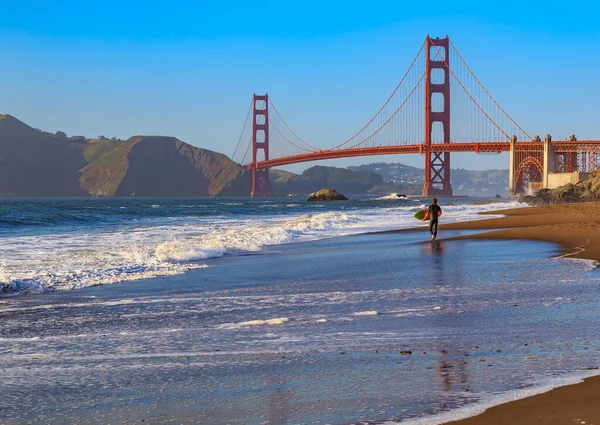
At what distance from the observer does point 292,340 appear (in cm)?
579

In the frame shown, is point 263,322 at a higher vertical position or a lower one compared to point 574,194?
lower

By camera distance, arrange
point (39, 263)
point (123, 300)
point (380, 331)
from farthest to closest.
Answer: point (39, 263) < point (123, 300) < point (380, 331)

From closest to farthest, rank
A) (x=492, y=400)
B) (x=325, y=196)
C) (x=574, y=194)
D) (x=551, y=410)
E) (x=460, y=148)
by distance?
1. (x=551, y=410)
2. (x=492, y=400)
3. (x=574, y=194)
4. (x=460, y=148)
5. (x=325, y=196)

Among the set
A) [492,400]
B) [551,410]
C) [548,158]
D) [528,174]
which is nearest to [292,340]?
[492,400]

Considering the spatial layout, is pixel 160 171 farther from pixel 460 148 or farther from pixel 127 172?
pixel 460 148

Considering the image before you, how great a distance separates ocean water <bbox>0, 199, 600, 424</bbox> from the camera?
4043mm

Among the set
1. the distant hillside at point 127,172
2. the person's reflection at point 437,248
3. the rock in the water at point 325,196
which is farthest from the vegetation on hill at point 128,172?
the person's reflection at point 437,248

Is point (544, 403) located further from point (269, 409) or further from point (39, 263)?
point (39, 263)

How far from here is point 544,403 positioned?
3.82 meters

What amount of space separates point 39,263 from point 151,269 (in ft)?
7.44

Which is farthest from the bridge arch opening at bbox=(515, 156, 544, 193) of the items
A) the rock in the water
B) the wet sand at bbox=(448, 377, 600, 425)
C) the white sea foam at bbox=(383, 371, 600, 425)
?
the wet sand at bbox=(448, 377, 600, 425)

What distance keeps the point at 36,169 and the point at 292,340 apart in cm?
18540

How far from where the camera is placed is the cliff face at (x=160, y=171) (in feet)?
551

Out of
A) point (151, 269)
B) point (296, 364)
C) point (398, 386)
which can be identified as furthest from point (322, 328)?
point (151, 269)
